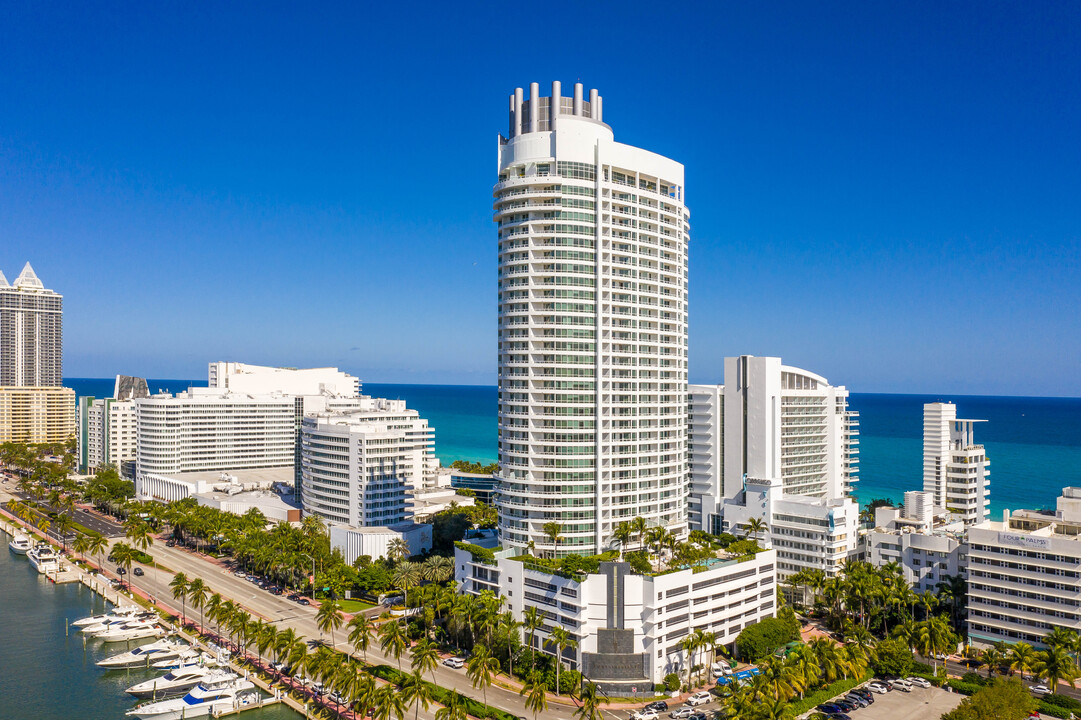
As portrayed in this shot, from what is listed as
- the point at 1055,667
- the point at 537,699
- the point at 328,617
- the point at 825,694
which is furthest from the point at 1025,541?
the point at 328,617

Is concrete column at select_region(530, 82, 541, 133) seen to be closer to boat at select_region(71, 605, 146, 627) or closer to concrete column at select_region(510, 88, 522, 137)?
concrete column at select_region(510, 88, 522, 137)

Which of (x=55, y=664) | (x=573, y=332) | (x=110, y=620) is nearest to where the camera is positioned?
(x=55, y=664)

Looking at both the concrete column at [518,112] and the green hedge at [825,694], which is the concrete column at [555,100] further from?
the green hedge at [825,694]

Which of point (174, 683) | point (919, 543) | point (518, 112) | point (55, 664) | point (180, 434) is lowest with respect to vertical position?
point (55, 664)

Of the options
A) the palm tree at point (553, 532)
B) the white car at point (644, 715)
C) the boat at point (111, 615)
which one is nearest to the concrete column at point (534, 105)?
the palm tree at point (553, 532)

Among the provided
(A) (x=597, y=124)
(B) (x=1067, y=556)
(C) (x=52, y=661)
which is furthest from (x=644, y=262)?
(C) (x=52, y=661)

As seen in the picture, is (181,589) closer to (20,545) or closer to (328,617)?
(328,617)
